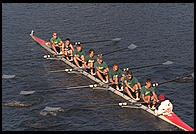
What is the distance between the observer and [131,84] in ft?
114

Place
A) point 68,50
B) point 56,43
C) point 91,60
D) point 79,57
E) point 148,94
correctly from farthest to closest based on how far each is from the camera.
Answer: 1. point 56,43
2. point 68,50
3. point 79,57
4. point 91,60
5. point 148,94

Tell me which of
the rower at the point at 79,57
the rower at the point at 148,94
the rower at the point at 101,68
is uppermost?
the rower at the point at 79,57

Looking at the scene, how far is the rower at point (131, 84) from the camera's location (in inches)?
1350

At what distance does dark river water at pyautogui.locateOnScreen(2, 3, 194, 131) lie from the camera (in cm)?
3322

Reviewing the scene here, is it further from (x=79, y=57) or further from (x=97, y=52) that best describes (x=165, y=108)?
(x=97, y=52)

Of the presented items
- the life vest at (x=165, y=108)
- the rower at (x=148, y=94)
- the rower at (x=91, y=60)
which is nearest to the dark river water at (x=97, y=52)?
the life vest at (x=165, y=108)

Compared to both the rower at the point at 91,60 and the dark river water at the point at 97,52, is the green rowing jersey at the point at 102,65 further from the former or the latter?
the dark river water at the point at 97,52

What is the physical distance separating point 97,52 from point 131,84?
42.9 feet

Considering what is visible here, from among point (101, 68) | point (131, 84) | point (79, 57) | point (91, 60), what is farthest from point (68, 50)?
point (131, 84)

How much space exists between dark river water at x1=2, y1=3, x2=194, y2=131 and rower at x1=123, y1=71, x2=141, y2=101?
1.25 m

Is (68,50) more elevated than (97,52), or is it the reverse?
(68,50)

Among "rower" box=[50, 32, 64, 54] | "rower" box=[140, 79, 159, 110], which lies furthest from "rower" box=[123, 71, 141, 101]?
"rower" box=[50, 32, 64, 54]

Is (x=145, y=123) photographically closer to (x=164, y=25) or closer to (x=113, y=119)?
(x=113, y=119)

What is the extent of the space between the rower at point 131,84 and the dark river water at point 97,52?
1.25 m
